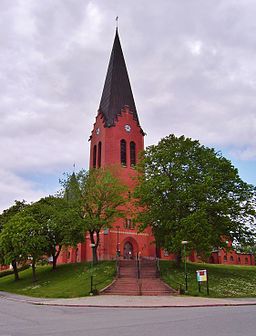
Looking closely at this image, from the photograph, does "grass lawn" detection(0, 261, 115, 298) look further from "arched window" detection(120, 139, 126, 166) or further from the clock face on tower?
the clock face on tower

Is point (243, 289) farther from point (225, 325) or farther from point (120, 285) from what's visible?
point (225, 325)

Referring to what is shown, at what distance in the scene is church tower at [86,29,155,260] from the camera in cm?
4350

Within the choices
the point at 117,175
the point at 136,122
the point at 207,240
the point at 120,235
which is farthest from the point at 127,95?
the point at 207,240

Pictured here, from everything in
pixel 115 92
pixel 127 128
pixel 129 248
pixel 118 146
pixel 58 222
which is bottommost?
pixel 129 248

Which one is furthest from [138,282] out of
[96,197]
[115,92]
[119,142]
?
[115,92]

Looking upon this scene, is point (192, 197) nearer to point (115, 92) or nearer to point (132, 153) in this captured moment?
point (132, 153)

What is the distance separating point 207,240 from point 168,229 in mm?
3920

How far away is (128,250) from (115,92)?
915 inches

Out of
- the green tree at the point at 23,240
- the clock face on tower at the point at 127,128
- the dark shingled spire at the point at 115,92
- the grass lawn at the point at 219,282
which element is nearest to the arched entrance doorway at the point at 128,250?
the grass lawn at the point at 219,282

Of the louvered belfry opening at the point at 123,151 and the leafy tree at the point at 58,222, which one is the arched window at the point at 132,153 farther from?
the leafy tree at the point at 58,222

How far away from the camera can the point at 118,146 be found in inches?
1887

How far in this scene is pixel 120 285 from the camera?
87.9 feet

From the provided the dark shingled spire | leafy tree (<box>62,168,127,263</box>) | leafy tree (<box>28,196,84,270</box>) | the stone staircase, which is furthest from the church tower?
the stone staircase

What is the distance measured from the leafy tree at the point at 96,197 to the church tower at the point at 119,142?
5021 millimetres
